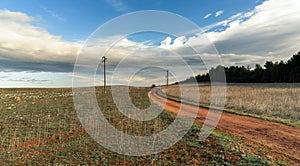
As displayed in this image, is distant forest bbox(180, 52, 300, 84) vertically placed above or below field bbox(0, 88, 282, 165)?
above

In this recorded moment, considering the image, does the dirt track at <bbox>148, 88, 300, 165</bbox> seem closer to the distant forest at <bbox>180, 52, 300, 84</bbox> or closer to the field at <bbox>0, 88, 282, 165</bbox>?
the field at <bbox>0, 88, 282, 165</bbox>

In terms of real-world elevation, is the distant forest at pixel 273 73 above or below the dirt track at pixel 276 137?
above

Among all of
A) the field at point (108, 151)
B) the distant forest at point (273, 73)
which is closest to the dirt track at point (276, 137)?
the field at point (108, 151)

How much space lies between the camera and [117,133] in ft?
28.9

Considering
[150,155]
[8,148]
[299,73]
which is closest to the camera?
[150,155]

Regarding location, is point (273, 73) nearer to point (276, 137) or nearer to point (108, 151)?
point (276, 137)

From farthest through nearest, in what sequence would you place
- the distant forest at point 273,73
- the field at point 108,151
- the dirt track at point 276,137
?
1. the distant forest at point 273,73
2. the dirt track at point 276,137
3. the field at point 108,151

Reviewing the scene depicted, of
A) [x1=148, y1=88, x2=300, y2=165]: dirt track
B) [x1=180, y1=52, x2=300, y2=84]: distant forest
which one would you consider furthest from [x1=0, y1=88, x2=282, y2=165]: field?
[x1=180, y1=52, x2=300, y2=84]: distant forest

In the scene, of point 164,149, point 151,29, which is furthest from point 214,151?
point 151,29

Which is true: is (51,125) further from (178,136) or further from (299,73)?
(299,73)

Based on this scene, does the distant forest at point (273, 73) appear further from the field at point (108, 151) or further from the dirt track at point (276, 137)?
the field at point (108, 151)

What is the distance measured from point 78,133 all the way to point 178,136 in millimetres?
4481

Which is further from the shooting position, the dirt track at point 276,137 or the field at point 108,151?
the dirt track at point 276,137

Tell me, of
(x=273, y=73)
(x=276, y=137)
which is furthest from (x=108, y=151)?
(x=273, y=73)
